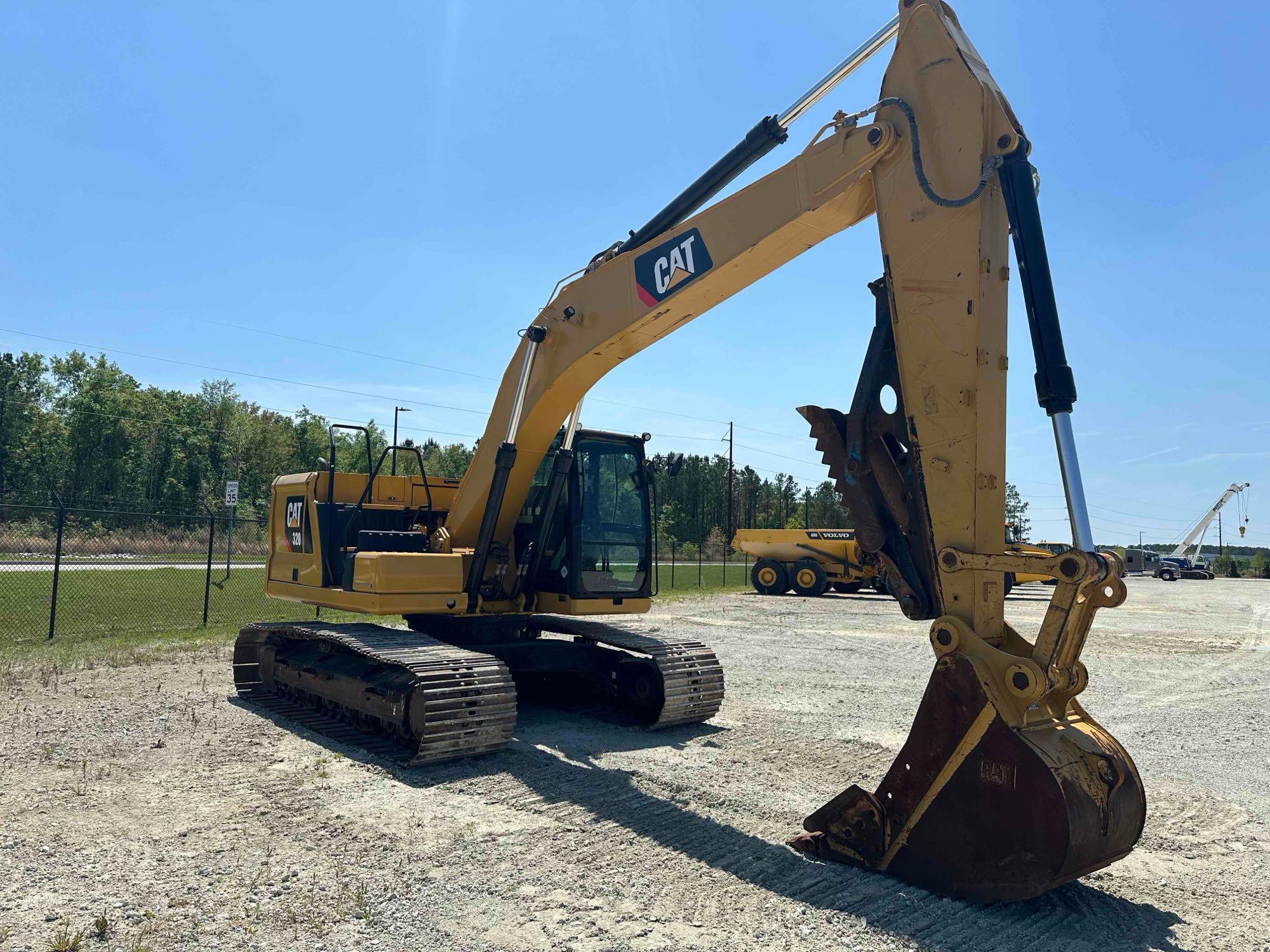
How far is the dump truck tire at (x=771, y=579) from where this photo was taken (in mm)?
28500

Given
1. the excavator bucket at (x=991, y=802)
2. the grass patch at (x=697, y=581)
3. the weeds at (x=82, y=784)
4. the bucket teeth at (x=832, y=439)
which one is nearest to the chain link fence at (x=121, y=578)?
the weeds at (x=82, y=784)

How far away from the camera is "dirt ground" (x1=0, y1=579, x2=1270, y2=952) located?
13.2 ft

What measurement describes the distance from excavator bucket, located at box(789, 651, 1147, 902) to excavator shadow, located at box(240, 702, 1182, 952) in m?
0.17

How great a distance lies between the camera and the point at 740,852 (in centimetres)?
504

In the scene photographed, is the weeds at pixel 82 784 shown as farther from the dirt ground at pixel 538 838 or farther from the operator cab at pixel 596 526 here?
the operator cab at pixel 596 526

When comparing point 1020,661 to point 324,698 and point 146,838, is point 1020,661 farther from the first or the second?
point 324,698

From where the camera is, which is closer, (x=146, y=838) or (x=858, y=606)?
(x=146, y=838)

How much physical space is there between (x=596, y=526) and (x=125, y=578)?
19.7m

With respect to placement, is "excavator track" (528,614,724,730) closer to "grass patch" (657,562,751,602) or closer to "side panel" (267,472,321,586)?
"side panel" (267,472,321,586)

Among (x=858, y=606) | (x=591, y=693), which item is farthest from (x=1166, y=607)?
(x=591, y=693)

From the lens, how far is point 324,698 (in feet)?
26.7

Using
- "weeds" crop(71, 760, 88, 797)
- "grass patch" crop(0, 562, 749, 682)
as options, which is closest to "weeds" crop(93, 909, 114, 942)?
"weeds" crop(71, 760, 88, 797)

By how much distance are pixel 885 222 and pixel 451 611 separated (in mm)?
4857

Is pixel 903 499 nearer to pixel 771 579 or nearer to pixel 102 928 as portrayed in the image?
pixel 102 928
